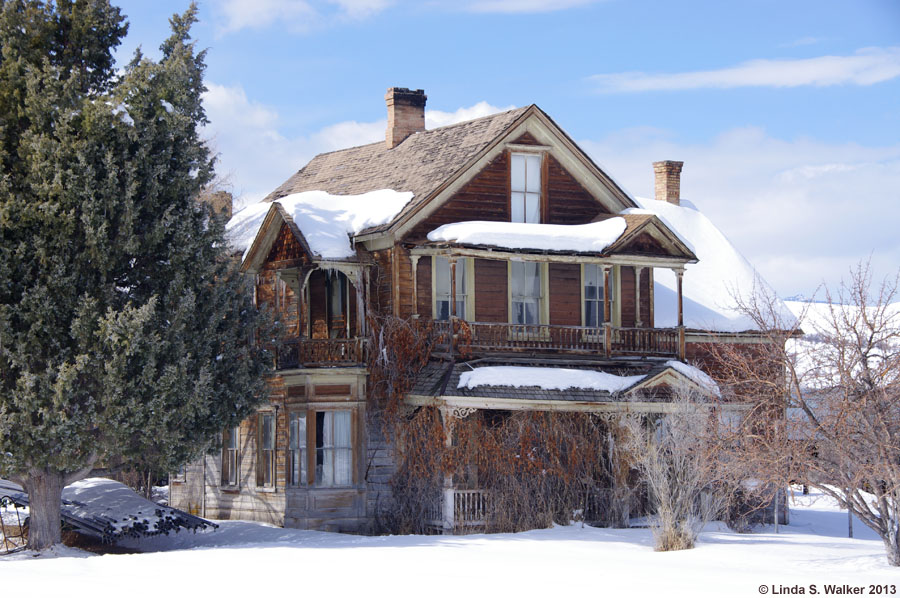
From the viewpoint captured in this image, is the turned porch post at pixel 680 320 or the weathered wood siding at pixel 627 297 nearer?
the turned porch post at pixel 680 320

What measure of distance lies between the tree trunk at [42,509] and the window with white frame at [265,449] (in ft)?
22.4

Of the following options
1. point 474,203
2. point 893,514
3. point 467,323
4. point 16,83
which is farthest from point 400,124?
point 893,514

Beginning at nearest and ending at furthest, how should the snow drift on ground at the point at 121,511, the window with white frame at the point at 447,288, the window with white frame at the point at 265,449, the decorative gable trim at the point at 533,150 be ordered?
1. the snow drift on ground at the point at 121,511
2. the decorative gable trim at the point at 533,150
3. the window with white frame at the point at 447,288
4. the window with white frame at the point at 265,449

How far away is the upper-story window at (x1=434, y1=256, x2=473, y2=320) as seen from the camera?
27.7 metres

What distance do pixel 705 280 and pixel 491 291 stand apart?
7.84 metres

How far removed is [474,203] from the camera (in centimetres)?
2841

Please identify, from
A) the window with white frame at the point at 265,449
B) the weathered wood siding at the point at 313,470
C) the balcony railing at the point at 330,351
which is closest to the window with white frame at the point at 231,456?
the window with white frame at the point at 265,449

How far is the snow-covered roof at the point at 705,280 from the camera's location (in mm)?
30938

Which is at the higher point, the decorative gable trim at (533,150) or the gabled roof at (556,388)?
the decorative gable trim at (533,150)

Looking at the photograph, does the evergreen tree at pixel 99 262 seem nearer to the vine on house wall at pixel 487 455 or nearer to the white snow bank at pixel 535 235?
the vine on house wall at pixel 487 455

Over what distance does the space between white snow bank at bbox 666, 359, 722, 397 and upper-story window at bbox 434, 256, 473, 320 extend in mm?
4667

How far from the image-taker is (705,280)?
109ft

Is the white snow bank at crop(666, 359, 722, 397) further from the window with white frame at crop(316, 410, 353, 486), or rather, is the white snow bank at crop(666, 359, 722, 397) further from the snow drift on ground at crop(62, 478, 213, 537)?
the snow drift on ground at crop(62, 478, 213, 537)

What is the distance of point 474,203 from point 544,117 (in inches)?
104
